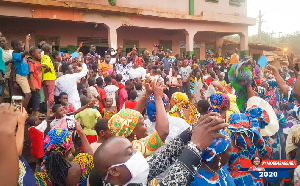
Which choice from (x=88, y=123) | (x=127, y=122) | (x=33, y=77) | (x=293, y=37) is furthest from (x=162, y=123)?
(x=293, y=37)

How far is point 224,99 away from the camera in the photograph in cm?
397

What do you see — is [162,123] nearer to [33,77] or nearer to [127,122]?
[127,122]

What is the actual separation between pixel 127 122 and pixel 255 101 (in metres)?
2.08

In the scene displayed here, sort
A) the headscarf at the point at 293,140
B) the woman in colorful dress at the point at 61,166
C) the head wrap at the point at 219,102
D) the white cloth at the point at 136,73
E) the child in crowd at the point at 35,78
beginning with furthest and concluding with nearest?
the white cloth at the point at 136,73
the child in crowd at the point at 35,78
the head wrap at the point at 219,102
the headscarf at the point at 293,140
the woman in colorful dress at the point at 61,166

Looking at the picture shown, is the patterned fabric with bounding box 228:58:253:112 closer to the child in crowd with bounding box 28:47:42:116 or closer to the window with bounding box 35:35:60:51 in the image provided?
the child in crowd with bounding box 28:47:42:116

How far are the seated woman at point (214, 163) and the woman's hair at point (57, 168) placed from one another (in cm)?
120

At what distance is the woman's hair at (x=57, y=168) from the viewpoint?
8.70ft

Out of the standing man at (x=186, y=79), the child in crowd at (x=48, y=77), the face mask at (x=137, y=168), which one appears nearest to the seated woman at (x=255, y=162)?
the face mask at (x=137, y=168)

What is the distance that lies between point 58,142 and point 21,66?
374 cm

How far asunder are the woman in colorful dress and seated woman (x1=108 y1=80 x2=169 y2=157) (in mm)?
434

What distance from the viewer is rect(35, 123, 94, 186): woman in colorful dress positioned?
264 centimetres

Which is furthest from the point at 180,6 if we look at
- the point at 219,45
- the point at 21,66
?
the point at 21,66

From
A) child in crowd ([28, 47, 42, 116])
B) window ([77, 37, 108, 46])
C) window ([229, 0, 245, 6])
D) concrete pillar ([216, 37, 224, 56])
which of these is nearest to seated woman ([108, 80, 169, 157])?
child in crowd ([28, 47, 42, 116])

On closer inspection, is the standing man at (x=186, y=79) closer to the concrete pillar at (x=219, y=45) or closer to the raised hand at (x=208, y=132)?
the raised hand at (x=208, y=132)
